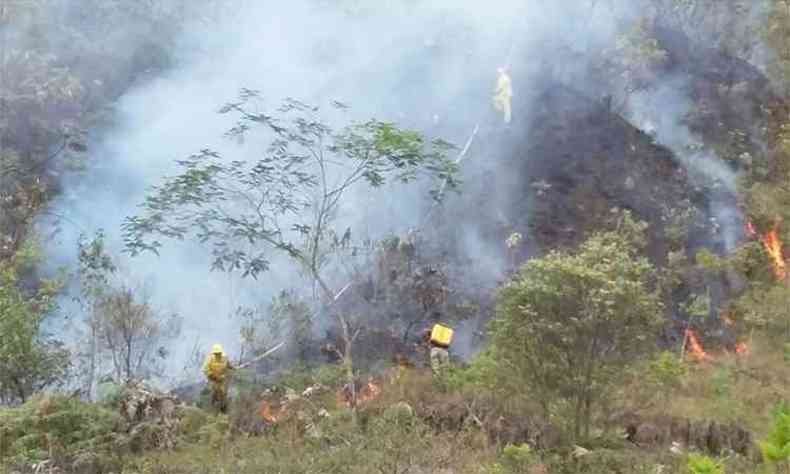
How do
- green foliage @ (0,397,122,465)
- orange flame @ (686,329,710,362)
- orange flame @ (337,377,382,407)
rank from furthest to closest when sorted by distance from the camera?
orange flame @ (686,329,710,362), orange flame @ (337,377,382,407), green foliage @ (0,397,122,465)

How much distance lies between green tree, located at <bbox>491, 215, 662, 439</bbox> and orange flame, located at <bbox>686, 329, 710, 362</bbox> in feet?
15.9

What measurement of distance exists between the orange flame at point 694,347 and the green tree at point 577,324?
4.84 meters

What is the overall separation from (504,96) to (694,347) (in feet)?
20.5

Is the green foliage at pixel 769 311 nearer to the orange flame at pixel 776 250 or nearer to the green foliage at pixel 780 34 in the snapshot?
the orange flame at pixel 776 250

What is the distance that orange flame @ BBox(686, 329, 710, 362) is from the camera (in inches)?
425

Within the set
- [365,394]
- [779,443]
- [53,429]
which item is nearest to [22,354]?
[53,429]

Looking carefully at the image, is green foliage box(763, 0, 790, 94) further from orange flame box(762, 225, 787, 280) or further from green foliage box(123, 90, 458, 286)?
green foliage box(123, 90, 458, 286)

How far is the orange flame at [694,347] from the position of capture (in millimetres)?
10797

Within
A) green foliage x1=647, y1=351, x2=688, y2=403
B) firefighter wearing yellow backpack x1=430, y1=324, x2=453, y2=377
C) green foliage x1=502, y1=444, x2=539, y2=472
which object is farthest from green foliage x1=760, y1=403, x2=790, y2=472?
firefighter wearing yellow backpack x1=430, y1=324, x2=453, y2=377

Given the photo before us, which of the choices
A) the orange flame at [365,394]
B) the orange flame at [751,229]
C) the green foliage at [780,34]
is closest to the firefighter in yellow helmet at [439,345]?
the orange flame at [365,394]

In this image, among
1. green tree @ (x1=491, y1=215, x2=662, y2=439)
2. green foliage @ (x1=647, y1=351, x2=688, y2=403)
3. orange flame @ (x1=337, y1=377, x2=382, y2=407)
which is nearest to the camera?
green tree @ (x1=491, y1=215, x2=662, y2=439)

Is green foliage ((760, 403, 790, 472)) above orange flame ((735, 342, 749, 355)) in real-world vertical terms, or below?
below

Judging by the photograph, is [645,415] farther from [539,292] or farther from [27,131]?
[27,131]

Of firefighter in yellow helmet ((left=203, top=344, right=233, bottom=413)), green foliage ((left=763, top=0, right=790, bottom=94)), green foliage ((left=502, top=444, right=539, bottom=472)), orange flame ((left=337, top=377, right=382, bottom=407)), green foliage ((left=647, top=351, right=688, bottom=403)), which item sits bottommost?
green foliage ((left=502, top=444, right=539, bottom=472))
